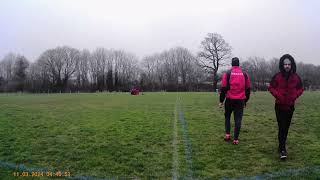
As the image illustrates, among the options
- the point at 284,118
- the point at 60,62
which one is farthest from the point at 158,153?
the point at 60,62

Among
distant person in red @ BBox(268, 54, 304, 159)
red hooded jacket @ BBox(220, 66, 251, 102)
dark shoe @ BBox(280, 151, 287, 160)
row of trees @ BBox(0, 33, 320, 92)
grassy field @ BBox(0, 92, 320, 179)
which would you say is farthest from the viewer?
row of trees @ BBox(0, 33, 320, 92)

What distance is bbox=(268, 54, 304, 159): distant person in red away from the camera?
6.81 m

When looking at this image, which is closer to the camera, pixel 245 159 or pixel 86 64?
pixel 245 159

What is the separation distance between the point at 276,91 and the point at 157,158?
265 centimetres

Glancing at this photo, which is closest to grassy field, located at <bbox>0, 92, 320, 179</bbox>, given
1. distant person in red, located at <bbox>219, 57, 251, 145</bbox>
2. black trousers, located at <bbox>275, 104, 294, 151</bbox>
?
black trousers, located at <bbox>275, 104, 294, 151</bbox>

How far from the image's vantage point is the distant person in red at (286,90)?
6812 mm

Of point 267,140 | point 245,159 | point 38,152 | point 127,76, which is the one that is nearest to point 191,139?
point 267,140

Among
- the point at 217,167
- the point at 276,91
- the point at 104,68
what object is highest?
the point at 104,68

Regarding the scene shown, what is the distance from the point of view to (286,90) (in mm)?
6840

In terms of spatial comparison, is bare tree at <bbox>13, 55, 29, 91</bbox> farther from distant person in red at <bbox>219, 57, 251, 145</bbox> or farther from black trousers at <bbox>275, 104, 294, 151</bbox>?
black trousers at <bbox>275, 104, 294, 151</bbox>

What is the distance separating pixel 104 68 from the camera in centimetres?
10950

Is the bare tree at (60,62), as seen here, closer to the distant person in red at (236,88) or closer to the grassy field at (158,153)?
the grassy field at (158,153)

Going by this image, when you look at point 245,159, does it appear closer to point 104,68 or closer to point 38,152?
point 38,152

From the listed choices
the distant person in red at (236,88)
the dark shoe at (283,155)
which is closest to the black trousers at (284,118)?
the dark shoe at (283,155)
